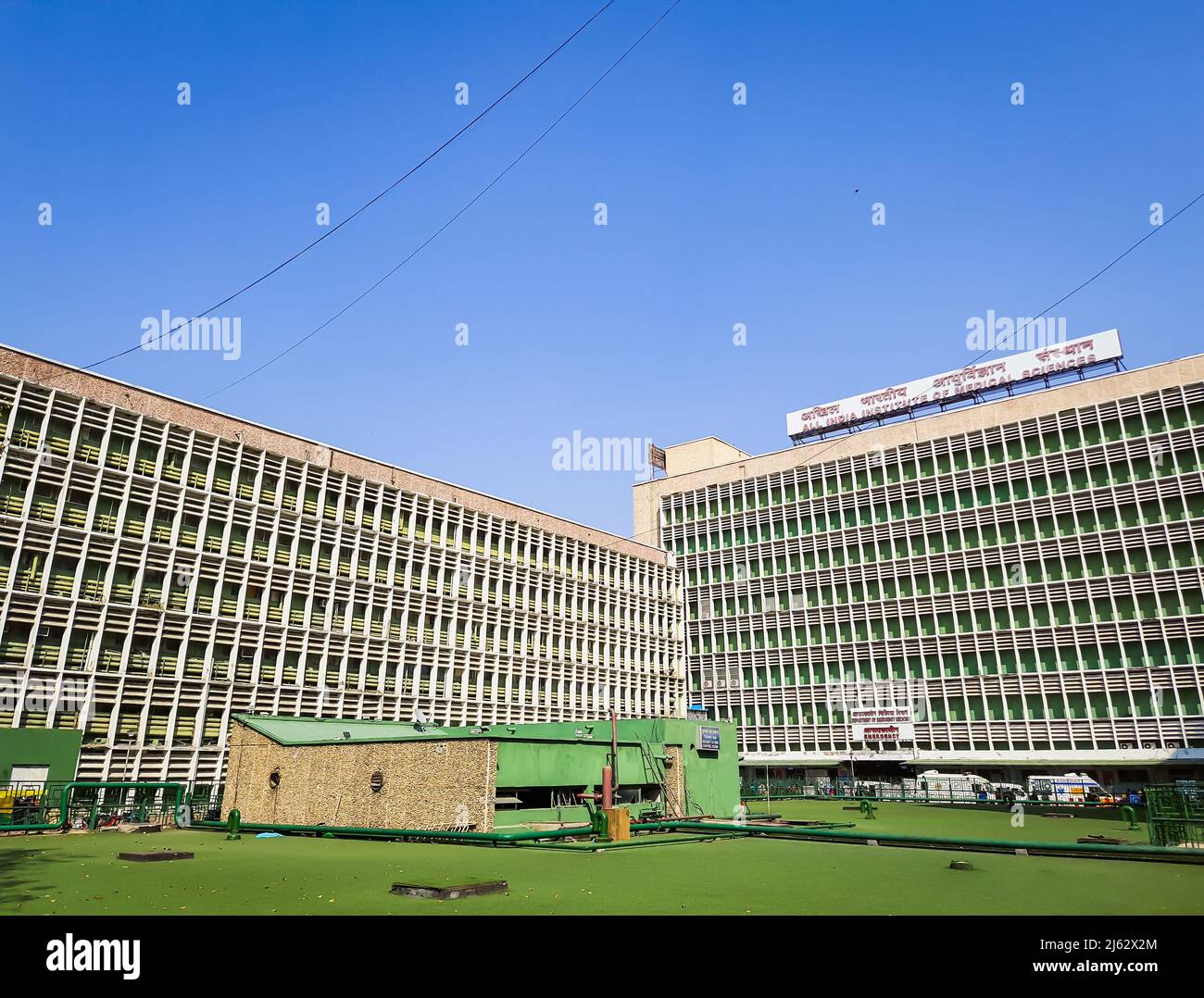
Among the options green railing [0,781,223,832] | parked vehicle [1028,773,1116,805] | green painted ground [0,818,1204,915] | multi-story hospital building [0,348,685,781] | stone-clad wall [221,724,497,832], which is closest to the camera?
green painted ground [0,818,1204,915]

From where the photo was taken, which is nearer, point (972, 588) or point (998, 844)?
point (998, 844)

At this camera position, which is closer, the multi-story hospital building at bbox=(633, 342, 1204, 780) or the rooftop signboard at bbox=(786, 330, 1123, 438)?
the multi-story hospital building at bbox=(633, 342, 1204, 780)

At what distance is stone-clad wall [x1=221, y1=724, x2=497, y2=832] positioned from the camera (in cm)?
2892

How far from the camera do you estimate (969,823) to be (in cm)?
3769

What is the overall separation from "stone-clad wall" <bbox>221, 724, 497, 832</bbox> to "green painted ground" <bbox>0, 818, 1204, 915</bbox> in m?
5.06

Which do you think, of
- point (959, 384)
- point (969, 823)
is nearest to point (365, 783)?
point (969, 823)

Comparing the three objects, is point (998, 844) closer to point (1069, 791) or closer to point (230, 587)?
point (1069, 791)

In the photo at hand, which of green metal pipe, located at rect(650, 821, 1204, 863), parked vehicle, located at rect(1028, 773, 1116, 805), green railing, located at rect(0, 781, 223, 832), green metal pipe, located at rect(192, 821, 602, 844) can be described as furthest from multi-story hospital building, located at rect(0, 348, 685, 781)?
parked vehicle, located at rect(1028, 773, 1116, 805)

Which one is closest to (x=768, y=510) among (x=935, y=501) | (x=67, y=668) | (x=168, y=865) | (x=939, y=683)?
(x=935, y=501)

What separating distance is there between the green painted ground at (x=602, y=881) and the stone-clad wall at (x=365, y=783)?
16.6ft

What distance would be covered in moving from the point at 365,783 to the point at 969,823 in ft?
86.1

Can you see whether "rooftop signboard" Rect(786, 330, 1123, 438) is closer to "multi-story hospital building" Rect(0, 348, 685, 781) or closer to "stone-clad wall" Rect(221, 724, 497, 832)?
"multi-story hospital building" Rect(0, 348, 685, 781)
